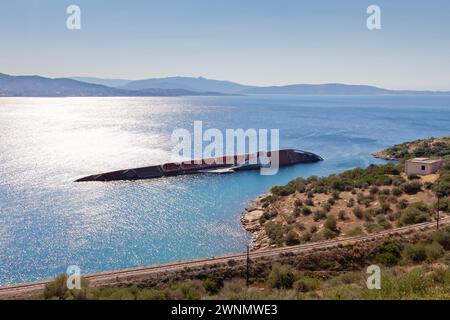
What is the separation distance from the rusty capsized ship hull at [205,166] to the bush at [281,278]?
3334cm

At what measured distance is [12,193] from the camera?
37.9 meters

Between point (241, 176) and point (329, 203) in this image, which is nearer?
point (329, 203)

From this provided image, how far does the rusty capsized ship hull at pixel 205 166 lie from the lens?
47094 mm

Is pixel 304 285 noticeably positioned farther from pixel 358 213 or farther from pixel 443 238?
pixel 358 213

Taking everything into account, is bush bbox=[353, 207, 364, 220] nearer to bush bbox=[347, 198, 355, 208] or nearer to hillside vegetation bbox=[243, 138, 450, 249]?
hillside vegetation bbox=[243, 138, 450, 249]

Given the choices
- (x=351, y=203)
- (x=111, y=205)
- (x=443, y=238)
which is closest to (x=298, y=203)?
(x=351, y=203)

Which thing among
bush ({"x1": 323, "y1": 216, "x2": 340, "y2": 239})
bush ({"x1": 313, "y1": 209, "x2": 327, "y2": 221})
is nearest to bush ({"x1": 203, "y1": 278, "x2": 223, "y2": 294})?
bush ({"x1": 323, "y1": 216, "x2": 340, "y2": 239})

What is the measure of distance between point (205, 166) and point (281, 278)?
36.8 meters

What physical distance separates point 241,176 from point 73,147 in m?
33.9

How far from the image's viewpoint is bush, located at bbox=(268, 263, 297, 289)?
16.0 meters

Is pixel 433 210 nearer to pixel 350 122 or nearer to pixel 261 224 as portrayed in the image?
pixel 261 224

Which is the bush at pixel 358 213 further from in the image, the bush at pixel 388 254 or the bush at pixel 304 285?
the bush at pixel 304 285
